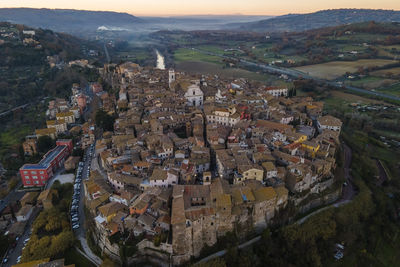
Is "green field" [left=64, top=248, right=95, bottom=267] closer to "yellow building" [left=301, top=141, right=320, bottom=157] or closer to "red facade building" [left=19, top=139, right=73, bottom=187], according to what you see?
"red facade building" [left=19, top=139, right=73, bottom=187]

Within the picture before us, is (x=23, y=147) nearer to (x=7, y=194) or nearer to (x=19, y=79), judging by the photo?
(x=7, y=194)

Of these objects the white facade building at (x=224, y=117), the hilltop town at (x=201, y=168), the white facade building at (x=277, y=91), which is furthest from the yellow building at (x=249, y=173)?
the white facade building at (x=277, y=91)

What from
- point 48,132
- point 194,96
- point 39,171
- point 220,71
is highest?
point 194,96

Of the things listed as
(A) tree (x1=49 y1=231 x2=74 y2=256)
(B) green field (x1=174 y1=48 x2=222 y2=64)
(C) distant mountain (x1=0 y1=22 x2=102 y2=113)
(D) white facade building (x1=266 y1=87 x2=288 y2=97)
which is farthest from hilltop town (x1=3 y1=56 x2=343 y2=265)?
(B) green field (x1=174 y1=48 x2=222 y2=64)

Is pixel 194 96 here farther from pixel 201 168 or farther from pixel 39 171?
pixel 39 171

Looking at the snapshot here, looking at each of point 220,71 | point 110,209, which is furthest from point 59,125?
point 220,71

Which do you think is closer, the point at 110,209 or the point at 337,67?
the point at 110,209
